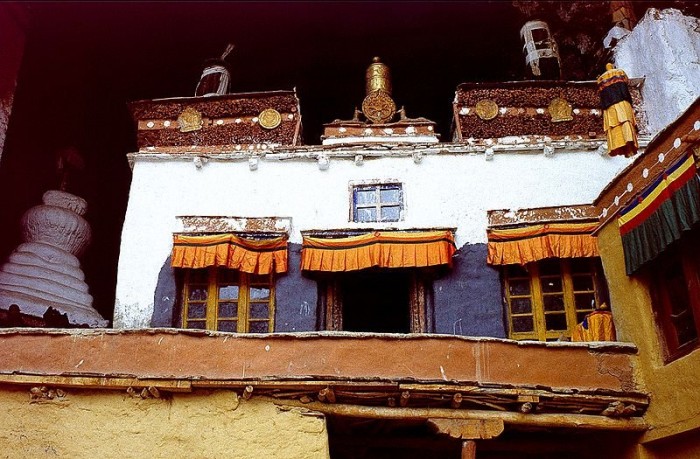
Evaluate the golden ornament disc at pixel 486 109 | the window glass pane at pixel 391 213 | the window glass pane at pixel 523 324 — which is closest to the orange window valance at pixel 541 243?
the window glass pane at pixel 523 324

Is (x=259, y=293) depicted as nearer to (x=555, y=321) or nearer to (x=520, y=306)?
(x=520, y=306)

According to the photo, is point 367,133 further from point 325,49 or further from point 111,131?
point 111,131

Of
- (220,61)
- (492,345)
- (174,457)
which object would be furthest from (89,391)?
(220,61)

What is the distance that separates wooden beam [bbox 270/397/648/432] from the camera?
7070mm

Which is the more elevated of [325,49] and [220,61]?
[325,49]

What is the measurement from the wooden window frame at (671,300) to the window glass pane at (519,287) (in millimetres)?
2665

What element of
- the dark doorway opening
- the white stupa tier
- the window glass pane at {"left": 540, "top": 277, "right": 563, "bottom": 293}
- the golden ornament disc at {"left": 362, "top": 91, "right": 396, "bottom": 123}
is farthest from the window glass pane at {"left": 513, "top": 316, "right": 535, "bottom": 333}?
the white stupa tier

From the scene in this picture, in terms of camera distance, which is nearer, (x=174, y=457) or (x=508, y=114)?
(x=174, y=457)

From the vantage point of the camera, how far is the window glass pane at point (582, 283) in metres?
9.99

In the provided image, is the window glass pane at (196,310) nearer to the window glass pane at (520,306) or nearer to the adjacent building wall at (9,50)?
the adjacent building wall at (9,50)

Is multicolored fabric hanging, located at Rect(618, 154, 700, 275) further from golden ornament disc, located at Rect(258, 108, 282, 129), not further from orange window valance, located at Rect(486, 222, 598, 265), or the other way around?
golden ornament disc, located at Rect(258, 108, 282, 129)

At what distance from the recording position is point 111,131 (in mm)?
16781

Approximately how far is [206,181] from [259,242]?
1661 millimetres

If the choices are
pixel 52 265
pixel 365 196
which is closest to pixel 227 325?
pixel 365 196
